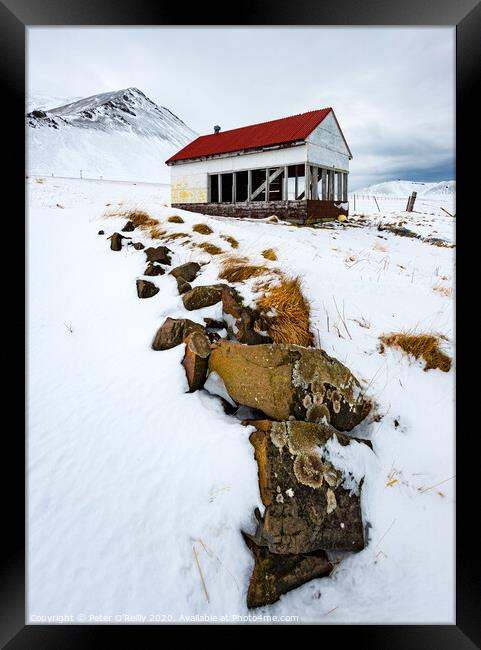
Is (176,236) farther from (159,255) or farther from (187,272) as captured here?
(187,272)

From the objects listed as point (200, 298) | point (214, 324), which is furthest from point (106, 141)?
point (214, 324)

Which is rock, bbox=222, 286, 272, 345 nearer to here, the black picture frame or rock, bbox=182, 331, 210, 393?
rock, bbox=182, 331, 210, 393

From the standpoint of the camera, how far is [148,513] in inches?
84.4

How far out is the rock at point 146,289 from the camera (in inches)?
181

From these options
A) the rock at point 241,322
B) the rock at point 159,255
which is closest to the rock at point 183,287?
the rock at point 241,322

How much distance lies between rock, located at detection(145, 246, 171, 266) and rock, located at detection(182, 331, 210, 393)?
2694mm

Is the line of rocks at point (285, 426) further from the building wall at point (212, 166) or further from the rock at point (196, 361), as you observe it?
the building wall at point (212, 166)

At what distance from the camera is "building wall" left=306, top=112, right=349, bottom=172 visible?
14.0m

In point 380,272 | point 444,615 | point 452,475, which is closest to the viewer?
point 444,615

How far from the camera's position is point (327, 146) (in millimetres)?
14938

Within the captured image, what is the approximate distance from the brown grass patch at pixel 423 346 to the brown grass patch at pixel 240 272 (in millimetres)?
1904
